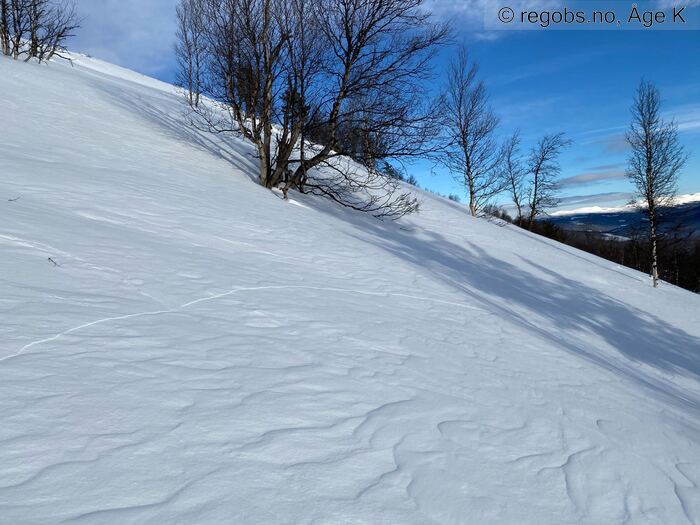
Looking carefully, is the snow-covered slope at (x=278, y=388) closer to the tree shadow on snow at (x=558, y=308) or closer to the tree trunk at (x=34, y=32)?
the tree shadow on snow at (x=558, y=308)

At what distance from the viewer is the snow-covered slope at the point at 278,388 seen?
1572mm

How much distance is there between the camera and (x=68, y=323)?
2.49m

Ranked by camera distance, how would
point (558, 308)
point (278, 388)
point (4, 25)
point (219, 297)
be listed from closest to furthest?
point (278, 388), point (219, 297), point (558, 308), point (4, 25)

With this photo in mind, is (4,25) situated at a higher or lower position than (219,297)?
higher

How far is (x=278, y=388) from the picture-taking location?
2.32 meters

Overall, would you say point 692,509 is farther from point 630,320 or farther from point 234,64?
point 234,64

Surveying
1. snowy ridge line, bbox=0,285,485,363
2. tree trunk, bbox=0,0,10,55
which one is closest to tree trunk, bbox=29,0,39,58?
tree trunk, bbox=0,0,10,55

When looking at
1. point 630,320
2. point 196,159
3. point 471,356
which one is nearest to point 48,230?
point 471,356

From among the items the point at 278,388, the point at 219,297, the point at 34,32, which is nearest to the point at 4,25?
the point at 34,32

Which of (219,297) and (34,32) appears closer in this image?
(219,297)

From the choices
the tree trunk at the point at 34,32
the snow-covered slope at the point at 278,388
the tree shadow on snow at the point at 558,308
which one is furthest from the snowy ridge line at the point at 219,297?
the tree trunk at the point at 34,32

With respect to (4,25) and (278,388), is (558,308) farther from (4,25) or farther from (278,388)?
(4,25)

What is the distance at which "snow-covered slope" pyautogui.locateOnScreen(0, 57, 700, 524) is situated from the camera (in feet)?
5.16

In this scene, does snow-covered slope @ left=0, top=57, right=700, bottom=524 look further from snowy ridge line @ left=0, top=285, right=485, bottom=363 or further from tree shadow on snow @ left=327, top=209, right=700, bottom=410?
tree shadow on snow @ left=327, top=209, right=700, bottom=410
